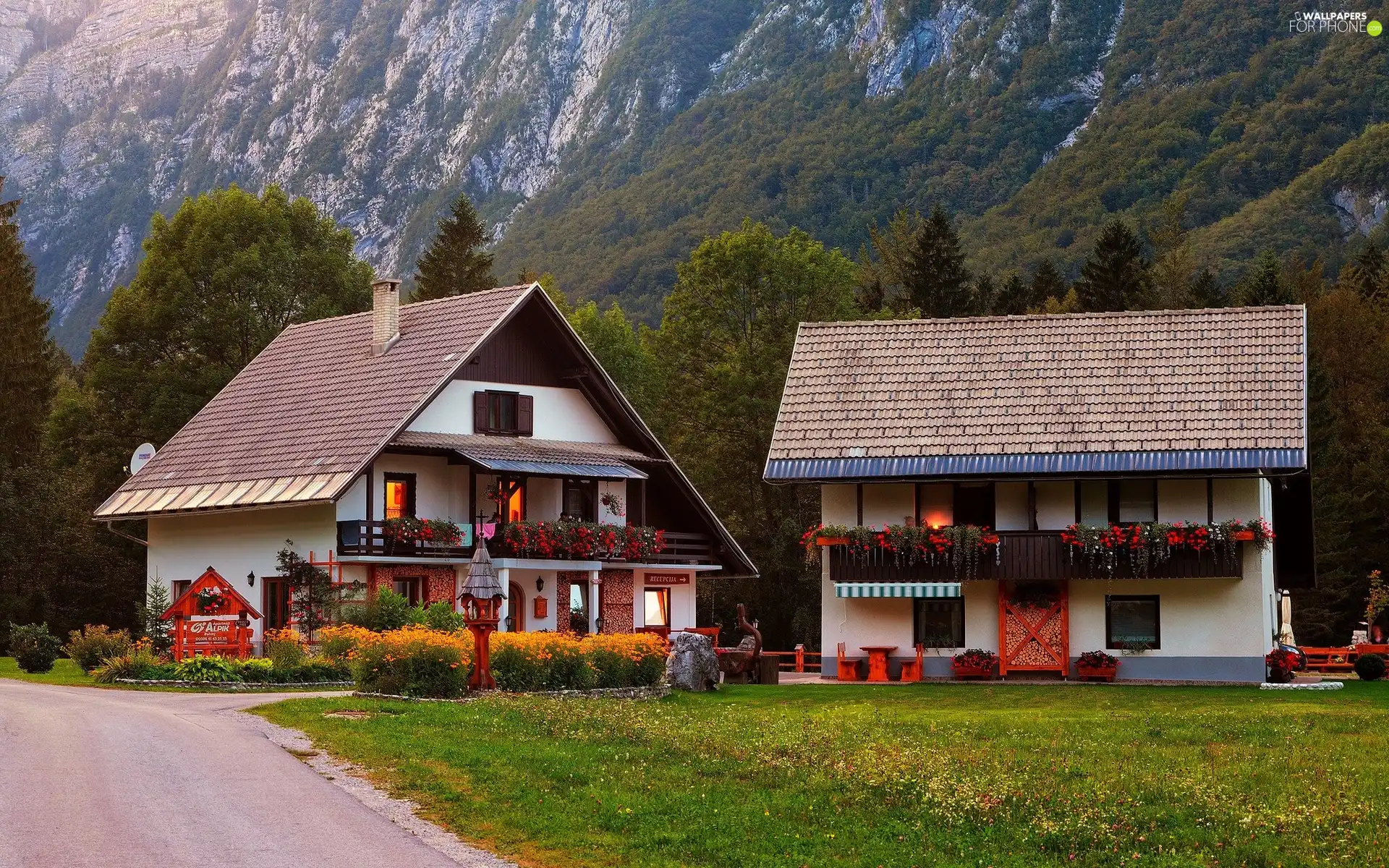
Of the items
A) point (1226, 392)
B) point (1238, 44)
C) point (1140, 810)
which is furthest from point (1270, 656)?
point (1238, 44)

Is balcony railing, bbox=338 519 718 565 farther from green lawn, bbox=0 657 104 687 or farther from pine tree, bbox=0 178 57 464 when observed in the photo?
pine tree, bbox=0 178 57 464

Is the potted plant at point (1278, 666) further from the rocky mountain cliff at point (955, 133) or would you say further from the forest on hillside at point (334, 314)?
the rocky mountain cliff at point (955, 133)

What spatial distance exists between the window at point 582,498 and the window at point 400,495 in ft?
17.4

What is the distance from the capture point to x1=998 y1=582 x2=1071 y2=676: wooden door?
138ft

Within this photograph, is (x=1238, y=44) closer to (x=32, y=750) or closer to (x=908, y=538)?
(x=908, y=538)

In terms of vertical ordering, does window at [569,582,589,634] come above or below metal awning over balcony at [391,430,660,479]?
below

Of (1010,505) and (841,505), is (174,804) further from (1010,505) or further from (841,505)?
(1010,505)

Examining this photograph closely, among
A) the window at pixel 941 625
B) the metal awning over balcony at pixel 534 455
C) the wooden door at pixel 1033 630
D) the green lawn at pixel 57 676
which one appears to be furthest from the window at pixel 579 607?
the green lawn at pixel 57 676

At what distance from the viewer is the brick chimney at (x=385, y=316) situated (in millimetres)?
50250

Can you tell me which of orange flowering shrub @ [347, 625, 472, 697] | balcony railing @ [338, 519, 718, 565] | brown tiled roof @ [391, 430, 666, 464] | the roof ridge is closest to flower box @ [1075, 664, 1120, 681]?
the roof ridge

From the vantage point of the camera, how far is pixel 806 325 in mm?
47500

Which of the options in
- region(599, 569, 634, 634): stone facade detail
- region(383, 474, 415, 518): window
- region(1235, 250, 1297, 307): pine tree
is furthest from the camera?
region(1235, 250, 1297, 307): pine tree

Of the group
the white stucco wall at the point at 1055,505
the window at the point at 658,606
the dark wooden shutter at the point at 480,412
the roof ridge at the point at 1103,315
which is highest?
the roof ridge at the point at 1103,315

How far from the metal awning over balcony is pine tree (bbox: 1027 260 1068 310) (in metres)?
39.2
